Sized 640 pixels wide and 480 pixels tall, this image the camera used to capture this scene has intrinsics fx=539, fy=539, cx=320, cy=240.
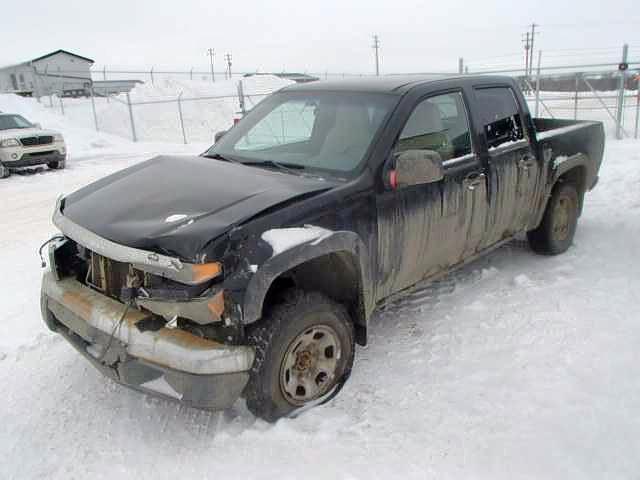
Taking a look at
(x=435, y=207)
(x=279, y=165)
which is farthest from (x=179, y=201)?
(x=435, y=207)

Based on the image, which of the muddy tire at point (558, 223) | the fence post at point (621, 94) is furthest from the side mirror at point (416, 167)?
the fence post at point (621, 94)

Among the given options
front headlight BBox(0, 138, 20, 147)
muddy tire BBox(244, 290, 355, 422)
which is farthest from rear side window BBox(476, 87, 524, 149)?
front headlight BBox(0, 138, 20, 147)

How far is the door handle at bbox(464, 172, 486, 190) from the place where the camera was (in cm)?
391

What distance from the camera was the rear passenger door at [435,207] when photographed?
11.2ft

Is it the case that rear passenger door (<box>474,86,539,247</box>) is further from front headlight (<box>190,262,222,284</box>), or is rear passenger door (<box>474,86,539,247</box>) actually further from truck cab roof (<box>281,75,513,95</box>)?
front headlight (<box>190,262,222,284</box>)

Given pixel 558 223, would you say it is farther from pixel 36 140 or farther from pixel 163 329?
pixel 36 140

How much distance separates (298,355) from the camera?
3.00 metres

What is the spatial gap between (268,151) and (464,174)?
142 centimetres

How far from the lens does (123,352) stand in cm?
271

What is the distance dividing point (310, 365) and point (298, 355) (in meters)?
0.13

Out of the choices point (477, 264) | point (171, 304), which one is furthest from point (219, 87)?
point (171, 304)

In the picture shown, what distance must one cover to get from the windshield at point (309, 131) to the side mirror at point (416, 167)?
0.93ft

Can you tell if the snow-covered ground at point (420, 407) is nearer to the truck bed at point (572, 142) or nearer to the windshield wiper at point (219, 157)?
the truck bed at point (572, 142)

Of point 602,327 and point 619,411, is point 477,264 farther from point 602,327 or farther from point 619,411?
point 619,411
